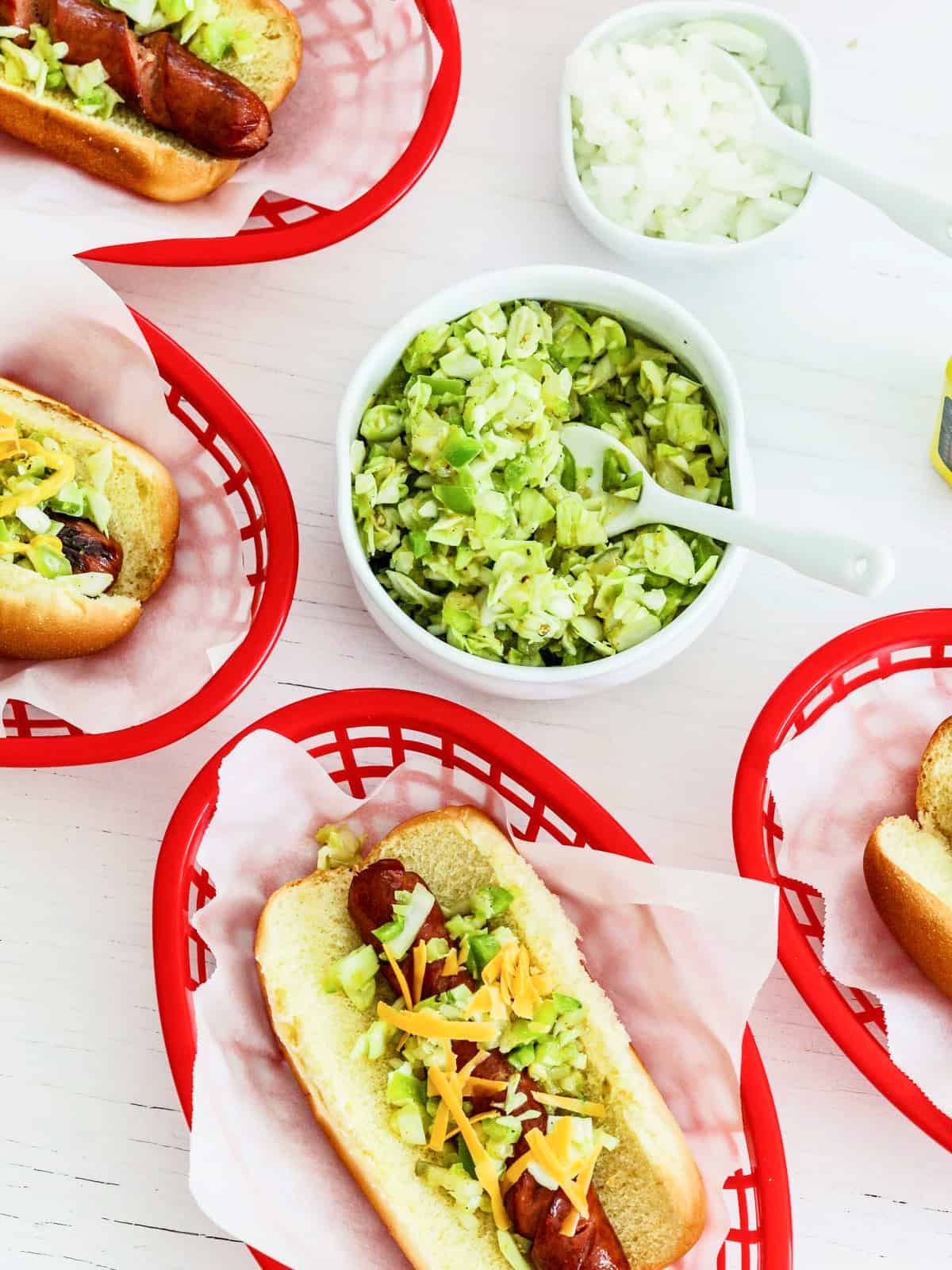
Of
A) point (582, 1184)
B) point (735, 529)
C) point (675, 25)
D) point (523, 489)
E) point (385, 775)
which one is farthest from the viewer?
point (675, 25)

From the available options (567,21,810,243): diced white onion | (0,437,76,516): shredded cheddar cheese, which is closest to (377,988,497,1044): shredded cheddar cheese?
(0,437,76,516): shredded cheddar cheese

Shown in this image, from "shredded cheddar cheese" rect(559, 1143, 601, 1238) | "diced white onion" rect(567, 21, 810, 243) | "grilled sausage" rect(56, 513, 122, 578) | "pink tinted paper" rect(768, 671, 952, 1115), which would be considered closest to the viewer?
"shredded cheddar cheese" rect(559, 1143, 601, 1238)

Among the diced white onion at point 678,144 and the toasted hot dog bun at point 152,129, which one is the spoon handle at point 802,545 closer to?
the diced white onion at point 678,144

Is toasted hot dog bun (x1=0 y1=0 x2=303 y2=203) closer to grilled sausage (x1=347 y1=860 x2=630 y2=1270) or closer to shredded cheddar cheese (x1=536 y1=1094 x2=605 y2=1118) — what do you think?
grilled sausage (x1=347 y1=860 x2=630 y2=1270)

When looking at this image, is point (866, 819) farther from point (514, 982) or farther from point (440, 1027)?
point (440, 1027)

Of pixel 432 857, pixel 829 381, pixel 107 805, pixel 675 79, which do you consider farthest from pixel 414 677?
pixel 675 79

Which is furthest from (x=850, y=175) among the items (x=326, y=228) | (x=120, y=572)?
(x=120, y=572)

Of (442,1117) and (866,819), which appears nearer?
(442,1117)
